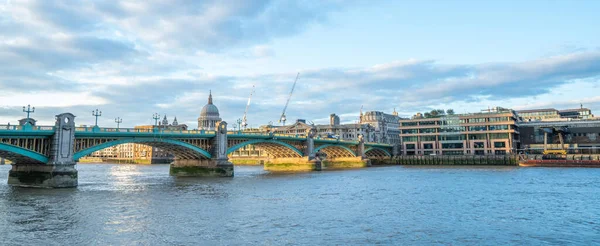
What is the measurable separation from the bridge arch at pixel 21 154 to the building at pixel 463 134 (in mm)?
118289

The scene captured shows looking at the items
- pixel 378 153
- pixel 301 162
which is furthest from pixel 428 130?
pixel 301 162

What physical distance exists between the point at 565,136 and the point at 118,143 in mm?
126258

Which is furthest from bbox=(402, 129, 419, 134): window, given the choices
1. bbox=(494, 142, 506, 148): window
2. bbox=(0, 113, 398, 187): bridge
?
bbox=(0, 113, 398, 187): bridge

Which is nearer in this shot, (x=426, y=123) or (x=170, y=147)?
(x=170, y=147)

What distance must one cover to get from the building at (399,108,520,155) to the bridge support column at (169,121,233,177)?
88.3m

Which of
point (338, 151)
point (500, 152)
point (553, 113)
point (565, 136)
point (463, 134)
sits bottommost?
point (500, 152)

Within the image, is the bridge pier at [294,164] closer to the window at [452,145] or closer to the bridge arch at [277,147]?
the bridge arch at [277,147]

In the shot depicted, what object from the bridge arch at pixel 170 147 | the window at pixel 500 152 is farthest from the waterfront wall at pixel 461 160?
the bridge arch at pixel 170 147

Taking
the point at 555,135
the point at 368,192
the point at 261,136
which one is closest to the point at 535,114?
the point at 555,135

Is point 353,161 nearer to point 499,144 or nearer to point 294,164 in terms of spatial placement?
point 294,164

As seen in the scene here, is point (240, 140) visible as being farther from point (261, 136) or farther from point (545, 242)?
point (545, 242)

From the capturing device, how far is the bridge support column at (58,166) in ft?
168

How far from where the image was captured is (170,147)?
7094 cm

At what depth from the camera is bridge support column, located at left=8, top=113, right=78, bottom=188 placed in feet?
168
